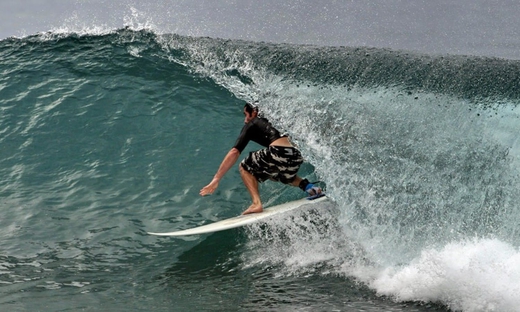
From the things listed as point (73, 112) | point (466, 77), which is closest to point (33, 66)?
point (73, 112)

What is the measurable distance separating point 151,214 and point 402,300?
3.73m

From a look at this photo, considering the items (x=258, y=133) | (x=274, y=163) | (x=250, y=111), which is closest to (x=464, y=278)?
(x=274, y=163)

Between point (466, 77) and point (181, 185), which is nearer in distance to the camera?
point (181, 185)

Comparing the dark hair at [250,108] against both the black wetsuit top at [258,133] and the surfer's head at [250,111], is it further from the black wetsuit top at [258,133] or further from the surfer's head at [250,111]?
the black wetsuit top at [258,133]

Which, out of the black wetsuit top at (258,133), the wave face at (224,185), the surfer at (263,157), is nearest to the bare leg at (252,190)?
the surfer at (263,157)

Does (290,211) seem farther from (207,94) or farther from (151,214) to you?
(207,94)

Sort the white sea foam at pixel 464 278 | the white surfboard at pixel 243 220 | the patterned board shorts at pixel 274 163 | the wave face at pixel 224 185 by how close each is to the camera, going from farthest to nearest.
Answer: the patterned board shorts at pixel 274 163 < the white surfboard at pixel 243 220 < the wave face at pixel 224 185 < the white sea foam at pixel 464 278

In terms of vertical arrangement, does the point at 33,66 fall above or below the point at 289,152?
above

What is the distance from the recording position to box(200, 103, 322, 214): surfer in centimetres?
745

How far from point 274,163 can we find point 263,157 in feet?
0.48

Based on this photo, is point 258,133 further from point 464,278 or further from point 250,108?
point 464,278

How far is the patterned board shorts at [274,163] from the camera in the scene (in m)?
7.55

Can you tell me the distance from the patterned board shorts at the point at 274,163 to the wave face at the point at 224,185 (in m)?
0.32

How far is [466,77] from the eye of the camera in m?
18.6
